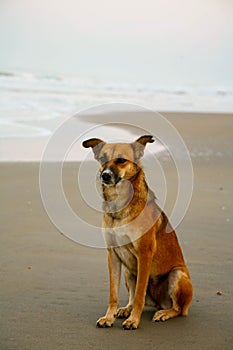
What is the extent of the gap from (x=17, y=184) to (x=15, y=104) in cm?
1705

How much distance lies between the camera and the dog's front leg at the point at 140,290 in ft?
17.2

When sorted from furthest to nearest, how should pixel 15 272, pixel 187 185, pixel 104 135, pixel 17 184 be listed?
pixel 104 135 < pixel 17 184 < pixel 15 272 < pixel 187 185

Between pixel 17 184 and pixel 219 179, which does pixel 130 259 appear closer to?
pixel 17 184

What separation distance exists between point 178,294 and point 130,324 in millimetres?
496

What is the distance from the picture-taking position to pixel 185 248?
789cm

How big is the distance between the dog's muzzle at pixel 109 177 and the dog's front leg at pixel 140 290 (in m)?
0.66

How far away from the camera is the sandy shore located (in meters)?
5.00

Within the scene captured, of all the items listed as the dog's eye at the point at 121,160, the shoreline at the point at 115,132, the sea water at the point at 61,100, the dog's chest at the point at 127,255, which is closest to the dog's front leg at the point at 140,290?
the dog's chest at the point at 127,255

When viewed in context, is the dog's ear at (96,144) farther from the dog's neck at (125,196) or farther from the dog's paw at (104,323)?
the dog's paw at (104,323)

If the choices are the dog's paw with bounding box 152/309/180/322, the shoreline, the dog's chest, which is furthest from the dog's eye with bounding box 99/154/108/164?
the shoreline

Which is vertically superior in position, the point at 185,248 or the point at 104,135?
the point at 104,135

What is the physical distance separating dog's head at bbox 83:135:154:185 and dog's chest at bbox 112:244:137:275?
579 mm

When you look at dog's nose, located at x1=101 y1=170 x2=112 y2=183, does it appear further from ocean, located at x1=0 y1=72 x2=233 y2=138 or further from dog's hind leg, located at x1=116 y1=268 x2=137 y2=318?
ocean, located at x1=0 y1=72 x2=233 y2=138

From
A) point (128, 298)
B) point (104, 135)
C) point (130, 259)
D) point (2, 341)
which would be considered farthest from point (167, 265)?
point (104, 135)
